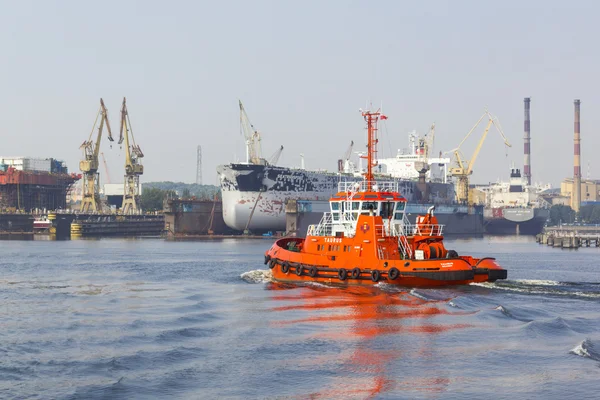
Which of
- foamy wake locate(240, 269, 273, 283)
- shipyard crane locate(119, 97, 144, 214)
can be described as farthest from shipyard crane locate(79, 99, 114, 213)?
foamy wake locate(240, 269, 273, 283)

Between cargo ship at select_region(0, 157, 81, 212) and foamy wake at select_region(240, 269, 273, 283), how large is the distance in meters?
93.6

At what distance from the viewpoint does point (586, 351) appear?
26688 millimetres

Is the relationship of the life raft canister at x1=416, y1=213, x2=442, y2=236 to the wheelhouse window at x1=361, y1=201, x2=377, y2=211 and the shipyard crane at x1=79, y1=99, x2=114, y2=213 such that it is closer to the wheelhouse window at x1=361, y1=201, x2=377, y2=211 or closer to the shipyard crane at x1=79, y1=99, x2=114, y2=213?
the wheelhouse window at x1=361, y1=201, x2=377, y2=211

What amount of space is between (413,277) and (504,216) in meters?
131

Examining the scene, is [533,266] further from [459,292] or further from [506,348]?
[506,348]

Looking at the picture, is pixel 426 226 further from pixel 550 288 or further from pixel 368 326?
pixel 368 326

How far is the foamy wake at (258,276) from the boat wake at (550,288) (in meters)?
13.6

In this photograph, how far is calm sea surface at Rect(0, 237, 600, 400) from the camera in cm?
2306

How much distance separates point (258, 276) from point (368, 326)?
68.2 feet

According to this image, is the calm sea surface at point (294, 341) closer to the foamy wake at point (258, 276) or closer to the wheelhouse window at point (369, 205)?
the foamy wake at point (258, 276)

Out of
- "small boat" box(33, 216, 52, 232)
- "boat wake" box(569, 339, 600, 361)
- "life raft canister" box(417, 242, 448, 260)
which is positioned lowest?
"boat wake" box(569, 339, 600, 361)

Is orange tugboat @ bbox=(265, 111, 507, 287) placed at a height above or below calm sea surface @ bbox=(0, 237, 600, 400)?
above

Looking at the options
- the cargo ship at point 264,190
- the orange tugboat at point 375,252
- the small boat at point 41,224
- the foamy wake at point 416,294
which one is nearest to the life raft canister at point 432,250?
the orange tugboat at point 375,252

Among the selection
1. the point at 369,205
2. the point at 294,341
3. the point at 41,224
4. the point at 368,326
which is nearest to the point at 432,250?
the point at 369,205
